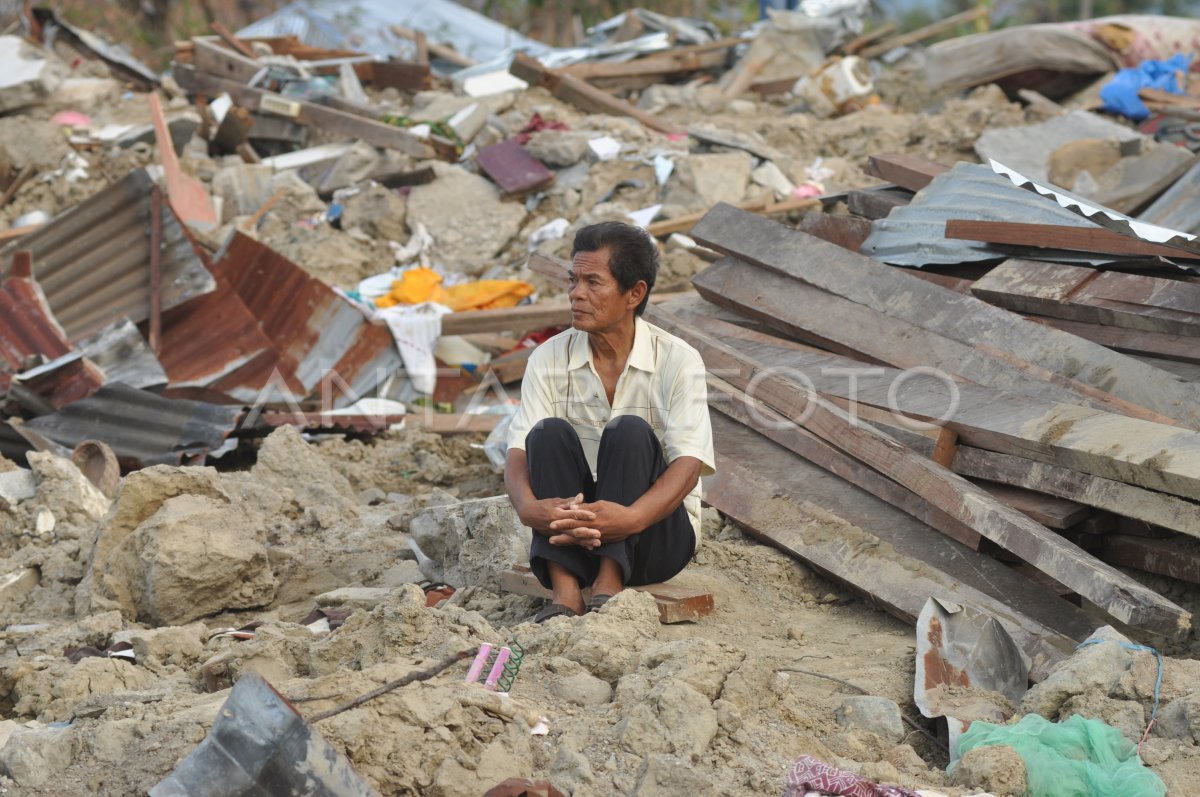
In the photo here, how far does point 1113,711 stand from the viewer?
3.19 metres

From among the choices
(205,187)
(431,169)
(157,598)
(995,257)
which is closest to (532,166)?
(431,169)

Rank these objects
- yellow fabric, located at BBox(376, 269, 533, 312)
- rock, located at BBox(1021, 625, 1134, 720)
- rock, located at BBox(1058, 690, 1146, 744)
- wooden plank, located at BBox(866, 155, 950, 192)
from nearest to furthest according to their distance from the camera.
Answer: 1. rock, located at BBox(1058, 690, 1146, 744)
2. rock, located at BBox(1021, 625, 1134, 720)
3. wooden plank, located at BBox(866, 155, 950, 192)
4. yellow fabric, located at BBox(376, 269, 533, 312)

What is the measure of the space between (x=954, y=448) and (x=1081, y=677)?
1233 millimetres

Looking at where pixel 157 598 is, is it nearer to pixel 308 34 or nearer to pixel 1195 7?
pixel 308 34

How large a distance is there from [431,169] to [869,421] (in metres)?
6.57

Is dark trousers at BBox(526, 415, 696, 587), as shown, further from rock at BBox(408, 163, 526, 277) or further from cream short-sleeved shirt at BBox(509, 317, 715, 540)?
rock at BBox(408, 163, 526, 277)

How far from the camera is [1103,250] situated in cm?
493

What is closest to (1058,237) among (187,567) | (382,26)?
(187,567)

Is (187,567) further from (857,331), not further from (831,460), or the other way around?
(857,331)

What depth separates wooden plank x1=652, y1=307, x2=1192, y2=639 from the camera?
11.3ft

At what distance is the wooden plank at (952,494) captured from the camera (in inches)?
136

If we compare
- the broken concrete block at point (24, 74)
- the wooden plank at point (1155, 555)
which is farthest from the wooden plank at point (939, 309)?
the broken concrete block at point (24, 74)

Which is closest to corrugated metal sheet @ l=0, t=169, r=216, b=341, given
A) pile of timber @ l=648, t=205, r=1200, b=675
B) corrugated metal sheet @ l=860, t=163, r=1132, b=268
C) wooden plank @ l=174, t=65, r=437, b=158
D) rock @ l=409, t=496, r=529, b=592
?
wooden plank @ l=174, t=65, r=437, b=158

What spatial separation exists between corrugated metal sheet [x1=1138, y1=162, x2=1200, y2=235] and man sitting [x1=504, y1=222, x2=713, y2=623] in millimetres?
3429
